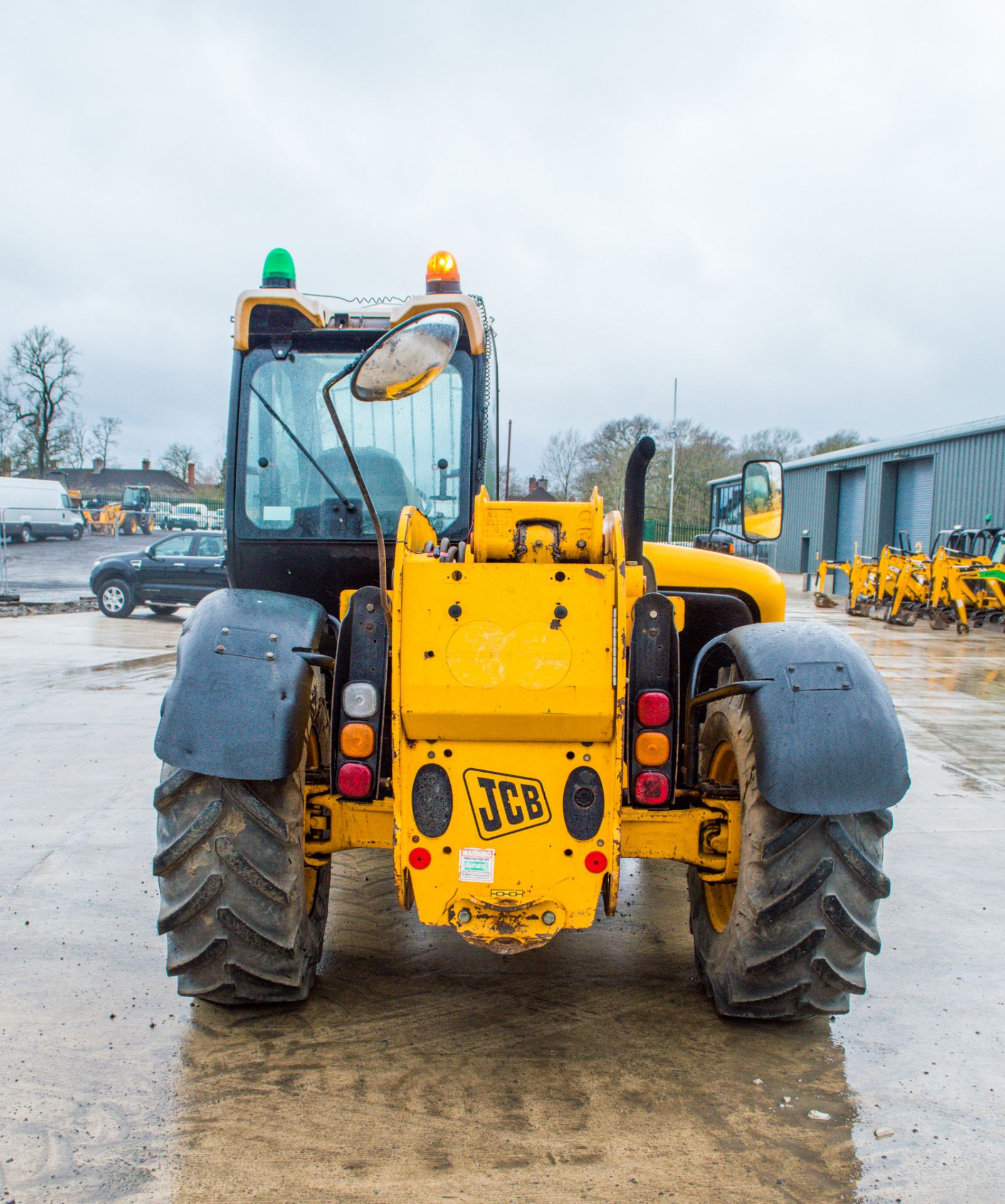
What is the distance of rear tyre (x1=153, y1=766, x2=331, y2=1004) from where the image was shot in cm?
307

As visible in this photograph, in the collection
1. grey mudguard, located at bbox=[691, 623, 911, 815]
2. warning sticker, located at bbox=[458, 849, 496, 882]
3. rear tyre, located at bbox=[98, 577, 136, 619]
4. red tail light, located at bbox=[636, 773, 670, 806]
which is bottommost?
rear tyre, located at bbox=[98, 577, 136, 619]

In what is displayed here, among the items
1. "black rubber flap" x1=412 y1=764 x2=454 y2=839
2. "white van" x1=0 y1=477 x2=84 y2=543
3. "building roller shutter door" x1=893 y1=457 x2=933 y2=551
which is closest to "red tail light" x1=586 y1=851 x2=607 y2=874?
"black rubber flap" x1=412 y1=764 x2=454 y2=839

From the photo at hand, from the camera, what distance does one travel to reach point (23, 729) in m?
8.12

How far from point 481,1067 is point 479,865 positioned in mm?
680

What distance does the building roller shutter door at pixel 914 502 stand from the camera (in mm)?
29703

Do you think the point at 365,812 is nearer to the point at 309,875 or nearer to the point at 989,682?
the point at 309,875

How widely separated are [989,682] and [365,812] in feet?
36.1

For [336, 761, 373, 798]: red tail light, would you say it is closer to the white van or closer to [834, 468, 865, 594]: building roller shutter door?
[834, 468, 865, 594]: building roller shutter door

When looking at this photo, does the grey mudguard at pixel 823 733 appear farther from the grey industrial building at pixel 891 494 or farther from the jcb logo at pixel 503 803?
the grey industrial building at pixel 891 494

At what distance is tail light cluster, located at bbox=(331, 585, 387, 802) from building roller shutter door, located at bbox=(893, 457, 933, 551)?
28.6m

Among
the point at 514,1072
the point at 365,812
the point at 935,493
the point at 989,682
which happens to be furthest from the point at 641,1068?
the point at 935,493

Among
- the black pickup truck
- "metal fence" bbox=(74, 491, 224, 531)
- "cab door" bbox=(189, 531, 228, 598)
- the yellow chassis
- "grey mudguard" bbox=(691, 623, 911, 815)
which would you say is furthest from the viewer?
"metal fence" bbox=(74, 491, 224, 531)

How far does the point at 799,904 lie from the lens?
3010mm

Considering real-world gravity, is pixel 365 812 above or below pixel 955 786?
above
